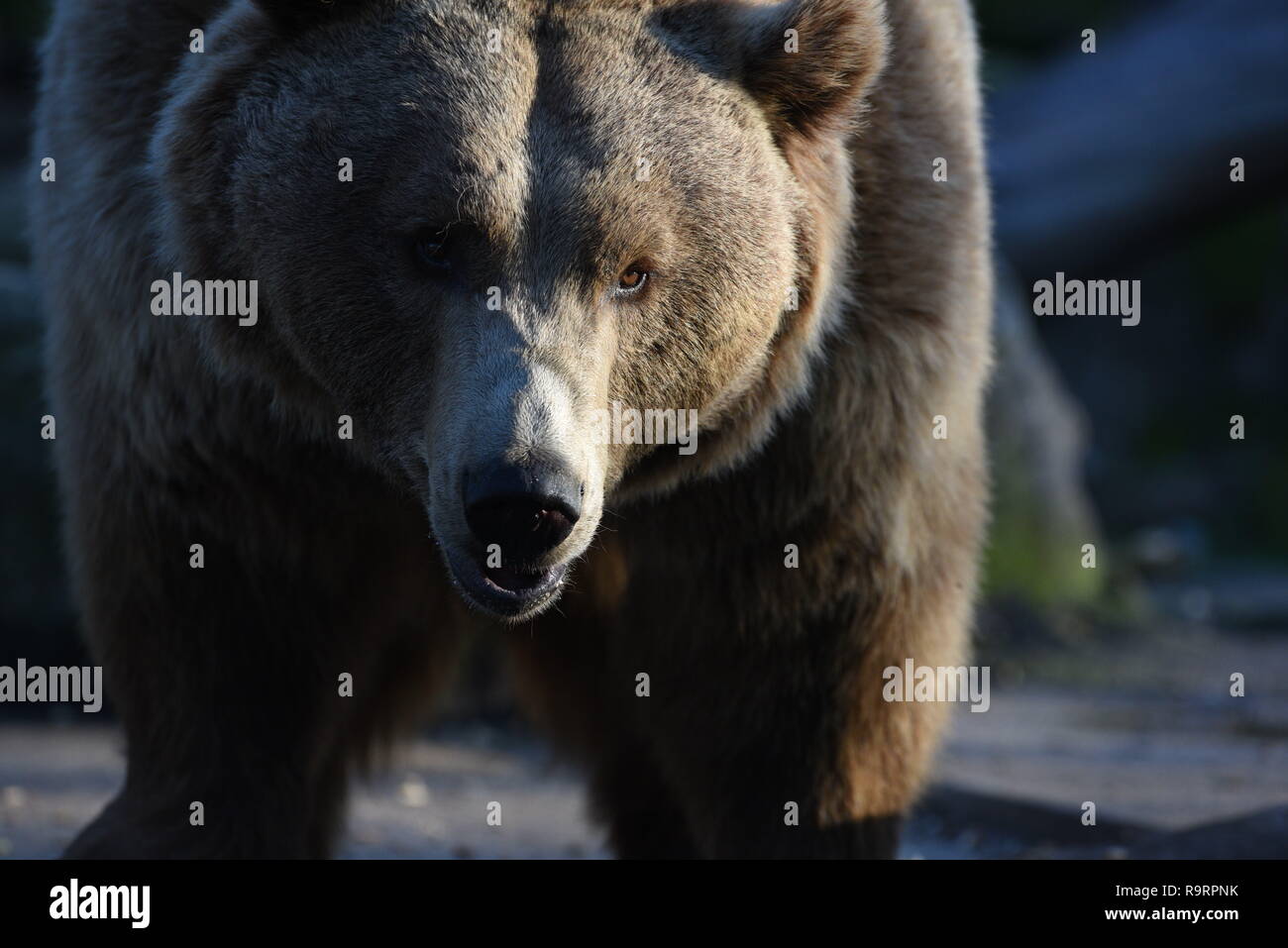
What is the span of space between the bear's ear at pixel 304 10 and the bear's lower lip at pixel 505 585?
1166 millimetres

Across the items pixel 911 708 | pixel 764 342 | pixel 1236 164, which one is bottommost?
Answer: pixel 911 708

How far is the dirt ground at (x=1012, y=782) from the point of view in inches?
215

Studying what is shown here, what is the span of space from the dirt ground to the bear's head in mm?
1830

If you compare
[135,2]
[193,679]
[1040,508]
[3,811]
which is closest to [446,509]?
[193,679]

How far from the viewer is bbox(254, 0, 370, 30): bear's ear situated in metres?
3.53

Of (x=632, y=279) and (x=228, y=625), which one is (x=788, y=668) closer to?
(x=632, y=279)

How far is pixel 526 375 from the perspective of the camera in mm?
3227

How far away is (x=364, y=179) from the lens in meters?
3.40

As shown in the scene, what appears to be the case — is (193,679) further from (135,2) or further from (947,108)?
(947,108)

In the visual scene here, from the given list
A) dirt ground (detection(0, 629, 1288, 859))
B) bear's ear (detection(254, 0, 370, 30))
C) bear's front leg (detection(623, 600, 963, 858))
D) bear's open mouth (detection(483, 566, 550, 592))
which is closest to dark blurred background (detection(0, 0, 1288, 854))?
dirt ground (detection(0, 629, 1288, 859))

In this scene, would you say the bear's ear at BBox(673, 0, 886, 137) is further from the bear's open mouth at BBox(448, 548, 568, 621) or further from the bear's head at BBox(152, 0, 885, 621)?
the bear's open mouth at BBox(448, 548, 568, 621)

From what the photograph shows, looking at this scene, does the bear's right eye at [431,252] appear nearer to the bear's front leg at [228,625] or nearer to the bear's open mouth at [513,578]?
the bear's open mouth at [513,578]
